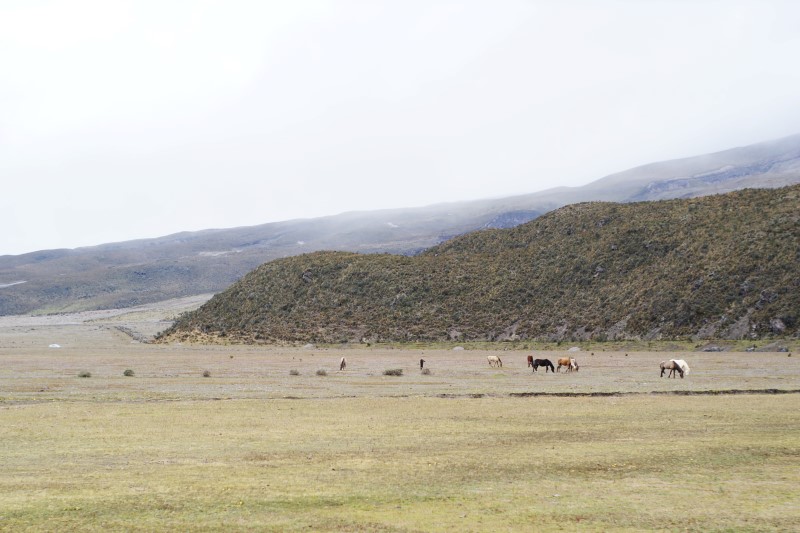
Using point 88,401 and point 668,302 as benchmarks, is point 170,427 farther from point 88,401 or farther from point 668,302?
point 668,302

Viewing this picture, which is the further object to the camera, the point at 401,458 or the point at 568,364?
the point at 568,364

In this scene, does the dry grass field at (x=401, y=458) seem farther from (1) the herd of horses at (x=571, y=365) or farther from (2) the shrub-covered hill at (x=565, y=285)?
(2) the shrub-covered hill at (x=565, y=285)

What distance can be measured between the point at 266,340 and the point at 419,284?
76.2 feet

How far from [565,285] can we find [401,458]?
258 feet

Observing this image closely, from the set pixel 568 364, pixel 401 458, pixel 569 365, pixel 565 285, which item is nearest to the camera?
pixel 401 458

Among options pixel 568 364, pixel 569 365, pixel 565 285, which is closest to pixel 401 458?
pixel 568 364

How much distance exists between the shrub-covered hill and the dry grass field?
41596 millimetres

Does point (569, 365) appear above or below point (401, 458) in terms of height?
below

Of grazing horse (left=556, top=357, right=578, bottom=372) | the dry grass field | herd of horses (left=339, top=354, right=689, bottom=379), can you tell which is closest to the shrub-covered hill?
herd of horses (left=339, top=354, right=689, bottom=379)

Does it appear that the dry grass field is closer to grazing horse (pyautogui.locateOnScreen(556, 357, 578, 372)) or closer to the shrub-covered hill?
grazing horse (pyautogui.locateOnScreen(556, 357, 578, 372))

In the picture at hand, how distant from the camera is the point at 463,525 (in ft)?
35.7

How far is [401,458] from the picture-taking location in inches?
648

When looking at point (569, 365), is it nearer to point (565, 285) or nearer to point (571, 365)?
point (571, 365)

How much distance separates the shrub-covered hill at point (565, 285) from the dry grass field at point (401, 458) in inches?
1638
